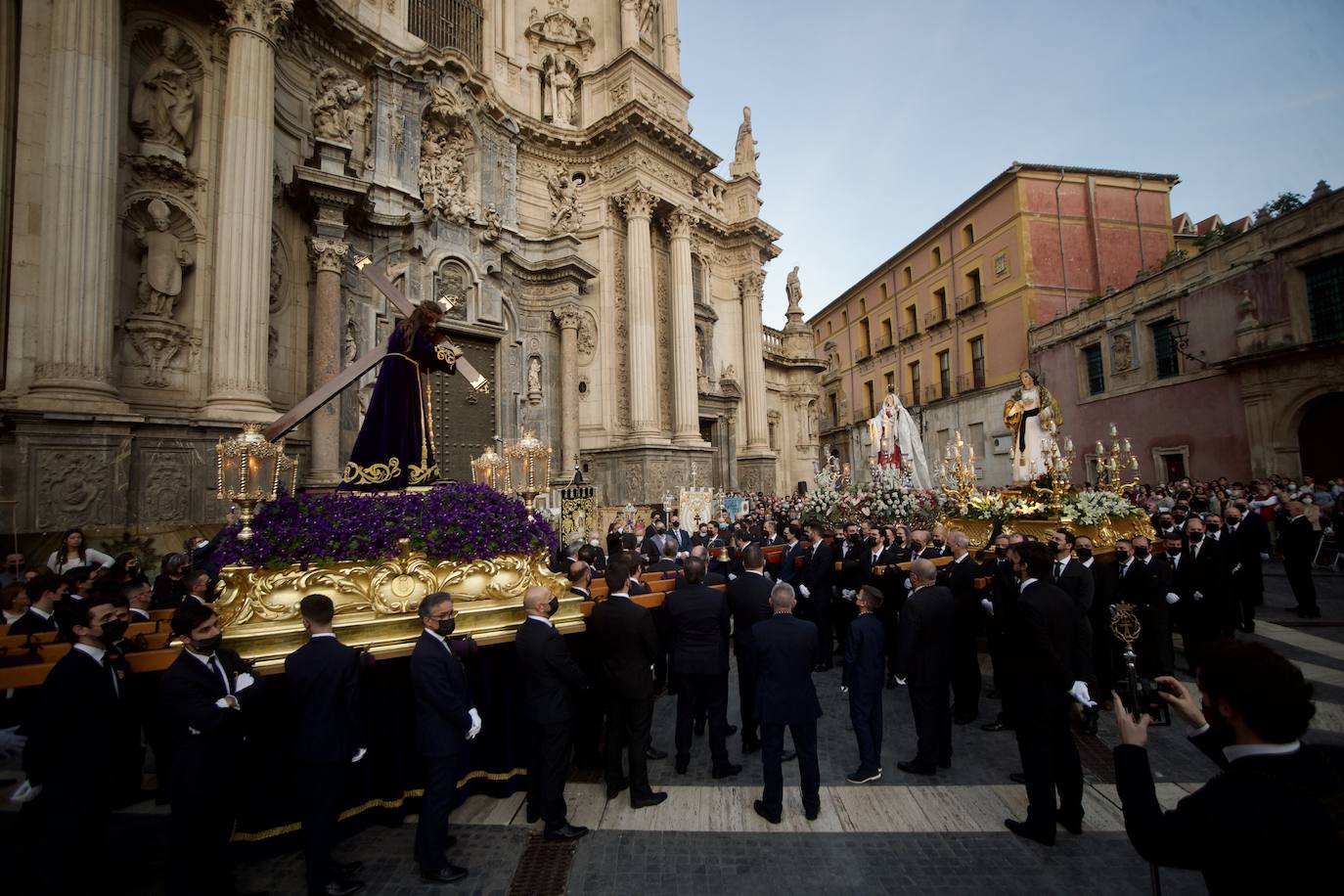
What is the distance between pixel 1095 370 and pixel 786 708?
90.2 ft

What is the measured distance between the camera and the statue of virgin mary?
1482 centimetres

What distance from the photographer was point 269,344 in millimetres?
12062

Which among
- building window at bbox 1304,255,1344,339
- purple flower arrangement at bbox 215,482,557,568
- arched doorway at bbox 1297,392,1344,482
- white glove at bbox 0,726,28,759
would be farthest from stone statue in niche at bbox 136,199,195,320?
arched doorway at bbox 1297,392,1344,482

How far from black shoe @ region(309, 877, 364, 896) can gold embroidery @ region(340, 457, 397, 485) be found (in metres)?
3.40

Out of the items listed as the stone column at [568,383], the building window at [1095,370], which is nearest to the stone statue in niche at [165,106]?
the stone column at [568,383]

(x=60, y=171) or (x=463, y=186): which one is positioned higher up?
(x=463, y=186)

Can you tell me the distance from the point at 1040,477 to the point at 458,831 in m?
10.3

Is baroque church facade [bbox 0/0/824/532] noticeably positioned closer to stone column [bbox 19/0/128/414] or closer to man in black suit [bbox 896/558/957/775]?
stone column [bbox 19/0/128/414]

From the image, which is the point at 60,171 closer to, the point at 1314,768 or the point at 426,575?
the point at 426,575

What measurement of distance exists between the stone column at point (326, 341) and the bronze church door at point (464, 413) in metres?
2.59

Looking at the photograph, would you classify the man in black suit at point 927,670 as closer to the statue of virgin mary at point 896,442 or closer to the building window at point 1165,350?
the statue of virgin mary at point 896,442

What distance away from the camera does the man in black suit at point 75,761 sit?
133 inches

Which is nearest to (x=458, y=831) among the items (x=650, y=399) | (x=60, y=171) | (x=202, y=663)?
(x=202, y=663)

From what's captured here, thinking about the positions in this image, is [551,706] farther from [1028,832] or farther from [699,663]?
[1028,832]
